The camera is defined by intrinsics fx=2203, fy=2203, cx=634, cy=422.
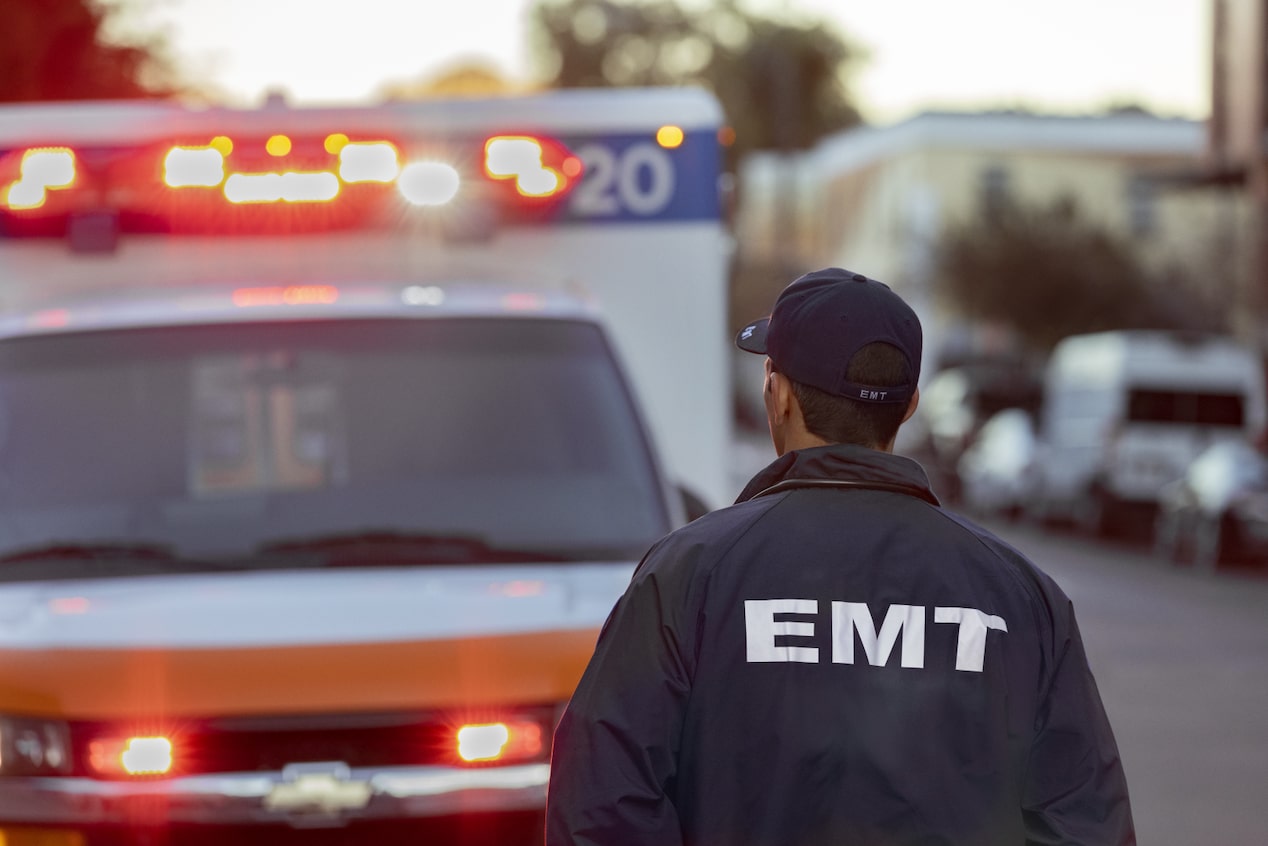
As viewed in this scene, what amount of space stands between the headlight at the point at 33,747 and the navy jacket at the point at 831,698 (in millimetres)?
1635

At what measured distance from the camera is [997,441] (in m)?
33.2

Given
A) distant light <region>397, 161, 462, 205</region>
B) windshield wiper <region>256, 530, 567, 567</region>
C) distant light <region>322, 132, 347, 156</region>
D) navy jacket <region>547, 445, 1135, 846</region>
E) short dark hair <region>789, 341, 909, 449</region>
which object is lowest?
windshield wiper <region>256, 530, 567, 567</region>

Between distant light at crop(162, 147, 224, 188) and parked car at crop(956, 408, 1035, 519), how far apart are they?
85.4ft

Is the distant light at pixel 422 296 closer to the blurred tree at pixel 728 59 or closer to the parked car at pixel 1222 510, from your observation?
the parked car at pixel 1222 510

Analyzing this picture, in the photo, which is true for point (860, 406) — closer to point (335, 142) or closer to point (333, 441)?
point (333, 441)

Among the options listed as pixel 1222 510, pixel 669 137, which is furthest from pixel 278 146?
pixel 1222 510

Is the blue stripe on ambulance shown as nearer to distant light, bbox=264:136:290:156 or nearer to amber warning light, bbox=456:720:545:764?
distant light, bbox=264:136:290:156

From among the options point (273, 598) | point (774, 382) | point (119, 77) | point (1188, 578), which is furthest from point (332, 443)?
point (1188, 578)

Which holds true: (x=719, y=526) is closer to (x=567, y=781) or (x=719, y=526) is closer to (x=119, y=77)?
(x=567, y=781)

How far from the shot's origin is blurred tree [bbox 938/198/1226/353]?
171 ft

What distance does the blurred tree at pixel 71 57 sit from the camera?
55.2 ft

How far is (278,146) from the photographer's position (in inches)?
246

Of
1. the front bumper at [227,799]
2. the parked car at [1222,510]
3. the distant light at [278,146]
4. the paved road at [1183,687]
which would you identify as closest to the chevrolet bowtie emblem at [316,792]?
the front bumper at [227,799]

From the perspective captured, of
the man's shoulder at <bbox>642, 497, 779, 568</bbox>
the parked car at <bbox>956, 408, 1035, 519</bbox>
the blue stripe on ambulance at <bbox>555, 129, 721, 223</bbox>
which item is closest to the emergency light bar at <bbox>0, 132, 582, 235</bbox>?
the blue stripe on ambulance at <bbox>555, 129, 721, 223</bbox>
